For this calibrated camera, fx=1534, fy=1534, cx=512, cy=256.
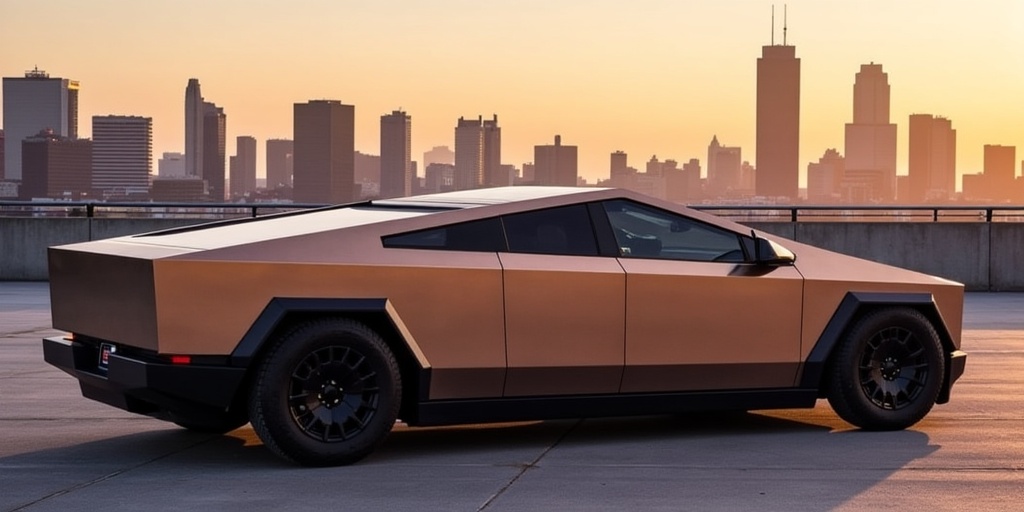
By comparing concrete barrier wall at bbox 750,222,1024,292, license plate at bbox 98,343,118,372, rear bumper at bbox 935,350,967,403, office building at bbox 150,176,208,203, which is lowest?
rear bumper at bbox 935,350,967,403

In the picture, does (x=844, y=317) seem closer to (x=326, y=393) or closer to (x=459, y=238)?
(x=459, y=238)

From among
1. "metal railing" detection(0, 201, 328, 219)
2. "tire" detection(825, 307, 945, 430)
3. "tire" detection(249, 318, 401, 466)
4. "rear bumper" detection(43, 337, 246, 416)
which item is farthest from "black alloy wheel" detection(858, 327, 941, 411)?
"metal railing" detection(0, 201, 328, 219)

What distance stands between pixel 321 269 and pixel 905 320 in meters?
3.41

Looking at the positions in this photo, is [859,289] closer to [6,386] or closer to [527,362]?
[527,362]

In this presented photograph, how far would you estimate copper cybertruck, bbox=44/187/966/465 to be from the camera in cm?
715

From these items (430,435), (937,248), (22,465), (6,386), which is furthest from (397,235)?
(937,248)

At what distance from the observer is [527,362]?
7734mm

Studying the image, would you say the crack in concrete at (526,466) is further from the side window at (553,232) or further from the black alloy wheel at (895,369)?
the black alloy wheel at (895,369)

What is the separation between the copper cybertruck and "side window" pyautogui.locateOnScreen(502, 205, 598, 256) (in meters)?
0.01

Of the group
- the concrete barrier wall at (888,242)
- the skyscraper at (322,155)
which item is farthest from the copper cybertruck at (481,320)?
the skyscraper at (322,155)

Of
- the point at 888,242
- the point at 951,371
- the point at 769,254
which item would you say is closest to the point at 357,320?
the point at 769,254

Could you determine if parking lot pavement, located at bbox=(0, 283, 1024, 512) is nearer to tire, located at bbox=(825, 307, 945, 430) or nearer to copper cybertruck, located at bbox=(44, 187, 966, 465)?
tire, located at bbox=(825, 307, 945, 430)

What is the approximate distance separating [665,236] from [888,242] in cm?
1597

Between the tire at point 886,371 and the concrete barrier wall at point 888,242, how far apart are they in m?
14.5
